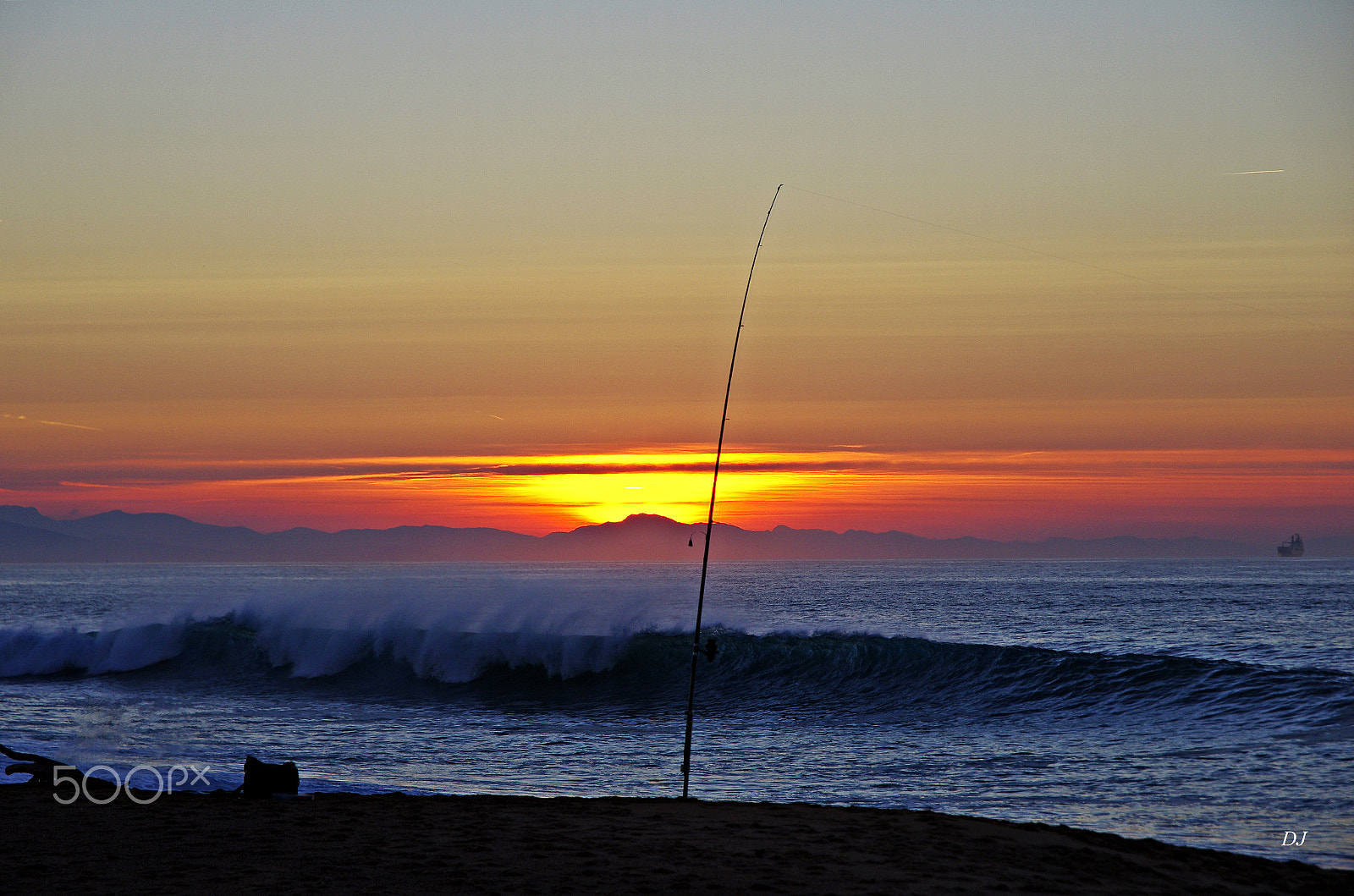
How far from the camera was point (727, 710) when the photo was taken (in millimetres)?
17125

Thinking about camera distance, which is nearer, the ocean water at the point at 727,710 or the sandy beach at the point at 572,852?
the sandy beach at the point at 572,852

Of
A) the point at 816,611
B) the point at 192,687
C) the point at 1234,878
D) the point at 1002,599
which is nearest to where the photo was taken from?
the point at 1234,878

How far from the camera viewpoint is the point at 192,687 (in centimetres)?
2128

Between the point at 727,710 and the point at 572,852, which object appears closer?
the point at 572,852

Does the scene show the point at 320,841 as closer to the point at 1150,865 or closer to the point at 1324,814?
the point at 1150,865

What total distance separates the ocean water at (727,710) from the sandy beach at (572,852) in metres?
Result: 1.79

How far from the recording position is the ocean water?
10.1m

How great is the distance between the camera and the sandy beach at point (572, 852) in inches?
223

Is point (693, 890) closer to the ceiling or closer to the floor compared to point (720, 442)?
closer to the floor

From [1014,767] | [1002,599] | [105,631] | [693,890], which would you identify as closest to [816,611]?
[1002,599]

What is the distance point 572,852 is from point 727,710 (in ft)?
36.2

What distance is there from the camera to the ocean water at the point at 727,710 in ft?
33.0

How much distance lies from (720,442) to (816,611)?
4187 centimetres

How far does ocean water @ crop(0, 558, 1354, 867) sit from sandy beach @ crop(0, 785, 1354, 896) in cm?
179
